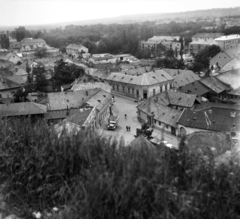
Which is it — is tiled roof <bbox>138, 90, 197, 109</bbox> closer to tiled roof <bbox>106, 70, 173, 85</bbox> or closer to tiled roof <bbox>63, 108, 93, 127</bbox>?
tiled roof <bbox>106, 70, 173, 85</bbox>

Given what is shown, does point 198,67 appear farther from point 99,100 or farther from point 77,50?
point 77,50

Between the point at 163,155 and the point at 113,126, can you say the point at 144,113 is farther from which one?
the point at 163,155

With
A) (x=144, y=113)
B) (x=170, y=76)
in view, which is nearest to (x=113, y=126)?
(x=144, y=113)

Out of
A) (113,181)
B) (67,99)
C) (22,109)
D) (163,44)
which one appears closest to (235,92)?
(67,99)

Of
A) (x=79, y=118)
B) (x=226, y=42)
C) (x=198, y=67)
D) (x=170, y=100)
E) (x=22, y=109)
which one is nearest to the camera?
(x=79, y=118)

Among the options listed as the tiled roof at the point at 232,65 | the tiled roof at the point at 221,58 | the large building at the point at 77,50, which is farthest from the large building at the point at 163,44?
the tiled roof at the point at 232,65

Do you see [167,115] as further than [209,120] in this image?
Yes
